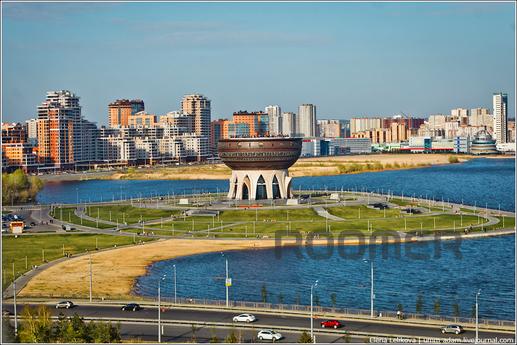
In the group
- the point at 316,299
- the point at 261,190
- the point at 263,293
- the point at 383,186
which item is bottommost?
the point at 316,299

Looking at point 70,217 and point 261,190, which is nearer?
point 70,217

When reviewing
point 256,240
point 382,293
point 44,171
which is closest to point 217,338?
point 382,293

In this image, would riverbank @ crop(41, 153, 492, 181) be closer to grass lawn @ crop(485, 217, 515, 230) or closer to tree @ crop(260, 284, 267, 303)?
grass lawn @ crop(485, 217, 515, 230)

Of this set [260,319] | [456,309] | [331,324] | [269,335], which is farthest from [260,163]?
[269,335]

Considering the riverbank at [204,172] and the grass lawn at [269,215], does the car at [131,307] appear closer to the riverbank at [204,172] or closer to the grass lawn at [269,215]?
the grass lawn at [269,215]

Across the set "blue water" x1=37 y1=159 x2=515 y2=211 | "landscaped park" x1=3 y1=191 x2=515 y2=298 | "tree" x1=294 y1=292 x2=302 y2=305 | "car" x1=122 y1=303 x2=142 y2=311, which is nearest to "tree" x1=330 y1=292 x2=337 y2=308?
"tree" x1=294 y1=292 x2=302 y2=305

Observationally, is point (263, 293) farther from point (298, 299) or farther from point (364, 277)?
point (364, 277)
